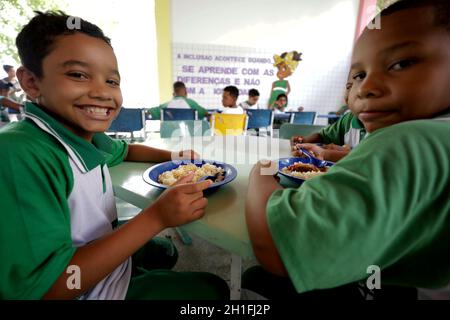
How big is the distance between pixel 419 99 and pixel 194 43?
5.39 meters

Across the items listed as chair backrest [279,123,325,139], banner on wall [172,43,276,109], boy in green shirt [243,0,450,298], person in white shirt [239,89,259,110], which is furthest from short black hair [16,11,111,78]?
banner on wall [172,43,276,109]

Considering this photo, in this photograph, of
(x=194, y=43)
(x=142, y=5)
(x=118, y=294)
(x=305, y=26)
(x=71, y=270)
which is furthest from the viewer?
(x=305, y=26)

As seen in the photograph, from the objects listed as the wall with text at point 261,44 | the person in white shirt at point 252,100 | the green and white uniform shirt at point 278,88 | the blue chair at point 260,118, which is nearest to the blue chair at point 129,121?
the blue chair at point 260,118

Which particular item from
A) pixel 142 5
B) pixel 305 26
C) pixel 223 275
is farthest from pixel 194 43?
pixel 223 275

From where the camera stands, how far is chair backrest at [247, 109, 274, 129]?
3938mm

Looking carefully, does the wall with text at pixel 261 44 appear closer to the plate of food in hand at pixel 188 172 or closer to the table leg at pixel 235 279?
the plate of food in hand at pixel 188 172

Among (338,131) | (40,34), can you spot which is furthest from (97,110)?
(338,131)

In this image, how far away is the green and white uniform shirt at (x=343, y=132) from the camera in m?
1.44

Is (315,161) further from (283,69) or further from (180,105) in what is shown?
(283,69)

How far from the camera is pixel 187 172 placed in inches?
31.2

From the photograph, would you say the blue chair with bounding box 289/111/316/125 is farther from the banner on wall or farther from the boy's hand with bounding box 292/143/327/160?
the boy's hand with bounding box 292/143/327/160

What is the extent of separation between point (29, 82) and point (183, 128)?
4.69 feet

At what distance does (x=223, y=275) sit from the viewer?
57.2 inches
